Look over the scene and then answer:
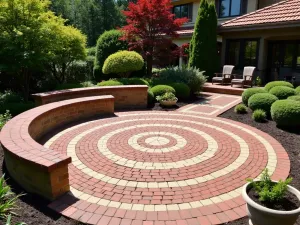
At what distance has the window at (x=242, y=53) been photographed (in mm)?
14680

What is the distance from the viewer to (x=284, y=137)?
6363 millimetres

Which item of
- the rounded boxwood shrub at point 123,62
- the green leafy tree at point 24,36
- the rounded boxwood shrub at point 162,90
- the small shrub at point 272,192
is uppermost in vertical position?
the green leafy tree at point 24,36

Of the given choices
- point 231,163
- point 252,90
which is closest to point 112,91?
point 252,90

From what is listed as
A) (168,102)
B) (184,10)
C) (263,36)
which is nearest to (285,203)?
(168,102)

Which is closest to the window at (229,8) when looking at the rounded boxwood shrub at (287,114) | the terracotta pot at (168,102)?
the terracotta pot at (168,102)

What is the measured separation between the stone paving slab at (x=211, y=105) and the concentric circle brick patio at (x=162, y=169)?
157cm

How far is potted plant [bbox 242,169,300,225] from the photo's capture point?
266 cm

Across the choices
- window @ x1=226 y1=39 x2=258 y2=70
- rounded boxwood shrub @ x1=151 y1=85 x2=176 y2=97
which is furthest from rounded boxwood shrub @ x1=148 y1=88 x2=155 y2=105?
window @ x1=226 y1=39 x2=258 y2=70

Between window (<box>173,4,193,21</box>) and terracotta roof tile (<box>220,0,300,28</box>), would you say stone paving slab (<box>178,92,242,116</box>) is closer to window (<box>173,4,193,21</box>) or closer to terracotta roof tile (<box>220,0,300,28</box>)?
terracotta roof tile (<box>220,0,300,28</box>)

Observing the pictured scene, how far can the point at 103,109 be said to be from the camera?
8.48m

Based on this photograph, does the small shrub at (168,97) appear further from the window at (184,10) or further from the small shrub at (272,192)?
the window at (184,10)

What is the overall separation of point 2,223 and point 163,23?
11443mm

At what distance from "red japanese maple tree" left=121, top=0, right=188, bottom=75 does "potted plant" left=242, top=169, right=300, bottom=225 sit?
10.8m

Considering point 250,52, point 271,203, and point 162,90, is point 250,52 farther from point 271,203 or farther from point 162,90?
point 271,203
